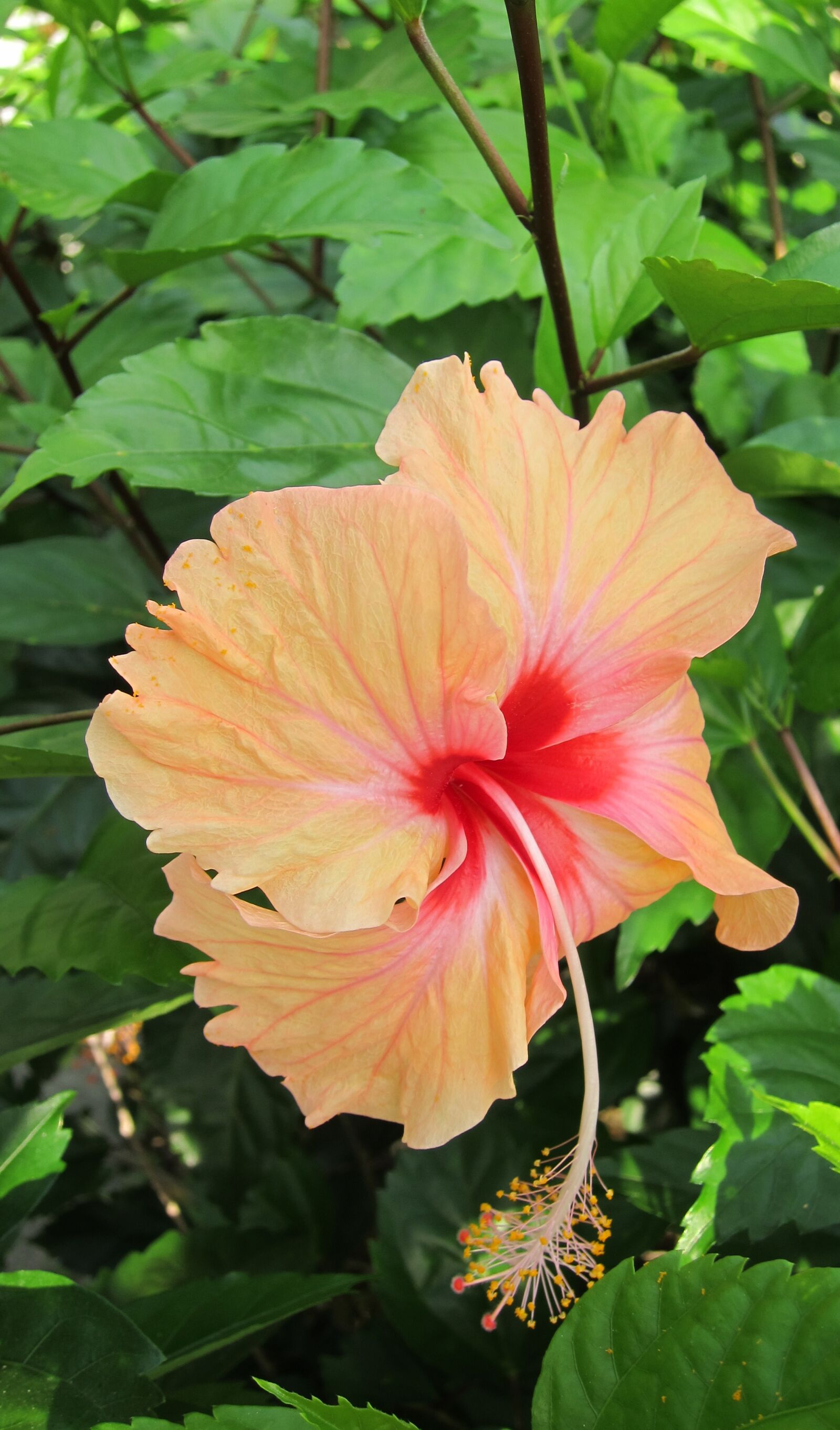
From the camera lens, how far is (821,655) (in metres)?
0.89

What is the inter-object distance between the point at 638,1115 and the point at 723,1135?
0.73 m

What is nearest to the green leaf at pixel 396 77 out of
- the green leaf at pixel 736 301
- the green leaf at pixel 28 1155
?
the green leaf at pixel 736 301

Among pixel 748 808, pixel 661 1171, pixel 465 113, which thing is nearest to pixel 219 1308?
pixel 661 1171

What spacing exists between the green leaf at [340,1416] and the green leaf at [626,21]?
3.21ft

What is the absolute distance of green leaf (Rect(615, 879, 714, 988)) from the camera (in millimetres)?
797

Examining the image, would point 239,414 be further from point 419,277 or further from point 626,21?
point 626,21

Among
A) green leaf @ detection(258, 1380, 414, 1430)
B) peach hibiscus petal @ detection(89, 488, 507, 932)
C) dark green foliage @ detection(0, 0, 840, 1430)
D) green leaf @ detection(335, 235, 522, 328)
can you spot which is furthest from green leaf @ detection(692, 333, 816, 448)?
green leaf @ detection(258, 1380, 414, 1430)

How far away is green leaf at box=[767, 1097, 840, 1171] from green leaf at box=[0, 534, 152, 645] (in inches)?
32.0

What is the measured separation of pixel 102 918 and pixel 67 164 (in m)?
0.71

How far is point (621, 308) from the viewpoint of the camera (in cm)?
76

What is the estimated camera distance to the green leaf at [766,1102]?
68 cm

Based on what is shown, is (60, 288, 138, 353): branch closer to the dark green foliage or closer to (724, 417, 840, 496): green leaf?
the dark green foliage

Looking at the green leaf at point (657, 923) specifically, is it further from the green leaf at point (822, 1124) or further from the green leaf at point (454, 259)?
the green leaf at point (454, 259)

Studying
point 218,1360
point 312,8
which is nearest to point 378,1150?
point 218,1360
